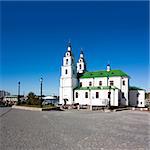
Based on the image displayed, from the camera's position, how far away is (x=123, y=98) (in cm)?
6159

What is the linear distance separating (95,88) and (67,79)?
913cm

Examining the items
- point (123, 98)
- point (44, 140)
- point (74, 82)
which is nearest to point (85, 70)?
point (74, 82)

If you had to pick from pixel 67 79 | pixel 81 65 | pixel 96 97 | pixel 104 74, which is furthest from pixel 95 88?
pixel 81 65

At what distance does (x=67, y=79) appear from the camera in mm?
65000

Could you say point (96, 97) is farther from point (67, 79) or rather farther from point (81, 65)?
point (81, 65)

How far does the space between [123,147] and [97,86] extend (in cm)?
5597

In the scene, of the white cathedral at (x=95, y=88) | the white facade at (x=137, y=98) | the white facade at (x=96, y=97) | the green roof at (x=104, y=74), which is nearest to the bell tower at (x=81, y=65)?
the green roof at (x=104, y=74)

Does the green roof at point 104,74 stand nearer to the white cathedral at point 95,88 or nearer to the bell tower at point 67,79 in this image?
Result: the white cathedral at point 95,88

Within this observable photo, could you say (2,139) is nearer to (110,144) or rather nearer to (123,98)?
(110,144)

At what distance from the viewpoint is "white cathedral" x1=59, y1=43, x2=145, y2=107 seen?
6057 centimetres

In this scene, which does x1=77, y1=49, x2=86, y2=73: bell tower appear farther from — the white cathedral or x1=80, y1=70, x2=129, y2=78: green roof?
the white cathedral

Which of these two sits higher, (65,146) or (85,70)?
(85,70)

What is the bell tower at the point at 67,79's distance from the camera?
64.4 metres

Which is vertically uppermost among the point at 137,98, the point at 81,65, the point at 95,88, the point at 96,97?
the point at 81,65
